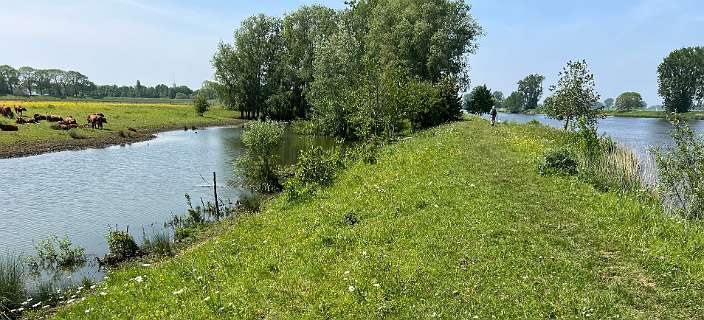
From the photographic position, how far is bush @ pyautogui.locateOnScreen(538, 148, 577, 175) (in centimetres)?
1989

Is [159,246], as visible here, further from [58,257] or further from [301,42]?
[301,42]

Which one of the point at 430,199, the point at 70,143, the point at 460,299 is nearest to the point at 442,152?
the point at 430,199

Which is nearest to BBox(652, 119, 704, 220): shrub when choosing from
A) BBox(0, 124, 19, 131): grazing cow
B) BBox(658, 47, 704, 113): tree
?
BBox(0, 124, 19, 131): grazing cow

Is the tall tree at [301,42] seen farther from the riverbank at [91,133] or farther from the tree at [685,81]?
the tree at [685,81]

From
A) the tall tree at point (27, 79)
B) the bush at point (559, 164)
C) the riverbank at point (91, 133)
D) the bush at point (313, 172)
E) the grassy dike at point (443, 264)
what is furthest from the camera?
the tall tree at point (27, 79)

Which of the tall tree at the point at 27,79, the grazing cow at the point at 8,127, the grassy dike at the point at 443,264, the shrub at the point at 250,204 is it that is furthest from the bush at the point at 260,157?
the tall tree at the point at 27,79

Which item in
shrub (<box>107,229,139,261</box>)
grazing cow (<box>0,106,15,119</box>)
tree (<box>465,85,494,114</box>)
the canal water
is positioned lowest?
the canal water

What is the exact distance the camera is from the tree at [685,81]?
14125 cm

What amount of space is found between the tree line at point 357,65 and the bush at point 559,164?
19255mm

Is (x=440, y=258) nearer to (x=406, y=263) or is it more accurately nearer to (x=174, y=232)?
(x=406, y=263)

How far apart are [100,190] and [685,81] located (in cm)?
16369

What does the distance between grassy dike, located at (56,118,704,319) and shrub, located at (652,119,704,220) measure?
75cm

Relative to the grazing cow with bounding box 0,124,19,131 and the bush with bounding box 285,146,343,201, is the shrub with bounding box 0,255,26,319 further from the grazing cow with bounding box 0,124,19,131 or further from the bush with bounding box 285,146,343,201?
the grazing cow with bounding box 0,124,19,131

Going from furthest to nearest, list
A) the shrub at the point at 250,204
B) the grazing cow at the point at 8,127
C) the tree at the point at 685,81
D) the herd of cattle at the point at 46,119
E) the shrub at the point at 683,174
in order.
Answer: the tree at the point at 685,81
the herd of cattle at the point at 46,119
the grazing cow at the point at 8,127
the shrub at the point at 250,204
the shrub at the point at 683,174
